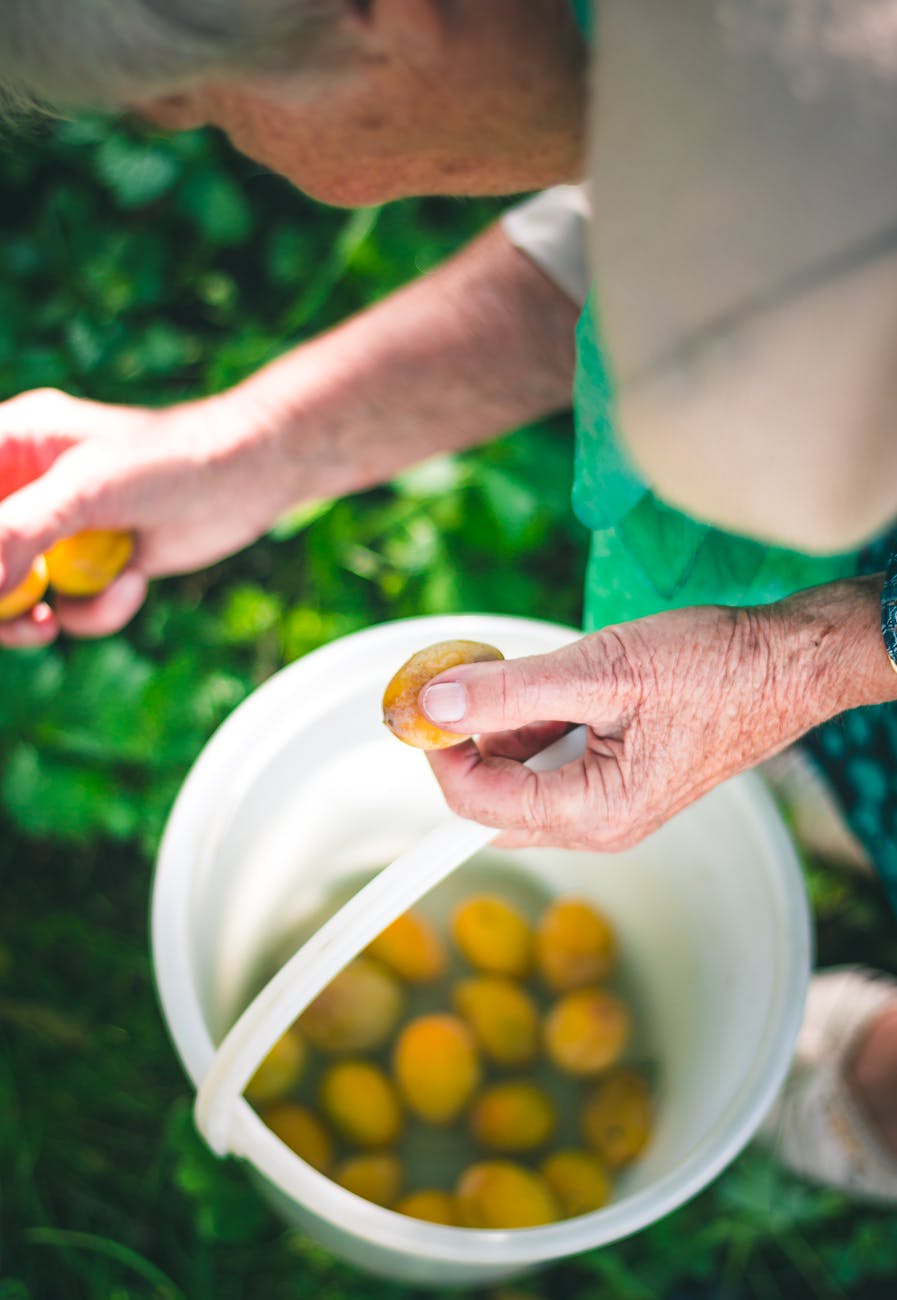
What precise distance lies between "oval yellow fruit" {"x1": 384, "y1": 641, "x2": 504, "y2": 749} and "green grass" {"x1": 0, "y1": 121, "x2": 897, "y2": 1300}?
22.0 inches

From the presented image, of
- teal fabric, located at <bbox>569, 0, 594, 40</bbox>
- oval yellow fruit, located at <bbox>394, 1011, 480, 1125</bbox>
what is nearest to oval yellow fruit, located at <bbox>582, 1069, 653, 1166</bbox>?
oval yellow fruit, located at <bbox>394, 1011, 480, 1125</bbox>

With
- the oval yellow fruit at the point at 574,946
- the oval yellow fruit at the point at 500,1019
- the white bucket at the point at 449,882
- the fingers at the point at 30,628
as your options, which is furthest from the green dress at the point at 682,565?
the fingers at the point at 30,628

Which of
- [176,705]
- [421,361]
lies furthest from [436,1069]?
[421,361]

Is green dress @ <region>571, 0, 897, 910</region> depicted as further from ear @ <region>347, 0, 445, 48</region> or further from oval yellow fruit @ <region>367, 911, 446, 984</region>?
oval yellow fruit @ <region>367, 911, 446, 984</region>

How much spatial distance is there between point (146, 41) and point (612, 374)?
0.30 meters

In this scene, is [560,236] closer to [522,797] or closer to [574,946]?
[522,797]

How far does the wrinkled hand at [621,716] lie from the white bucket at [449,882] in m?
0.24

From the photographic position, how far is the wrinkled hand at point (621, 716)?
0.73 metres

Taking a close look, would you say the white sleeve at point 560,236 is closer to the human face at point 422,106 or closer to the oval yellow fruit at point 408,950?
the human face at point 422,106

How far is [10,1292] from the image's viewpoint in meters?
1.25

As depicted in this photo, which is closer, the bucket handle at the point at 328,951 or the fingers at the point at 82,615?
the bucket handle at the point at 328,951

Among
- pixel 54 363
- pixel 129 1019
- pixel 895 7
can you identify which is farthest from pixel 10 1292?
pixel 895 7

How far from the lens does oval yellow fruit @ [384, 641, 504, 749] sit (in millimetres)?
775

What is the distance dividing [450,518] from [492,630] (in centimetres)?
48
